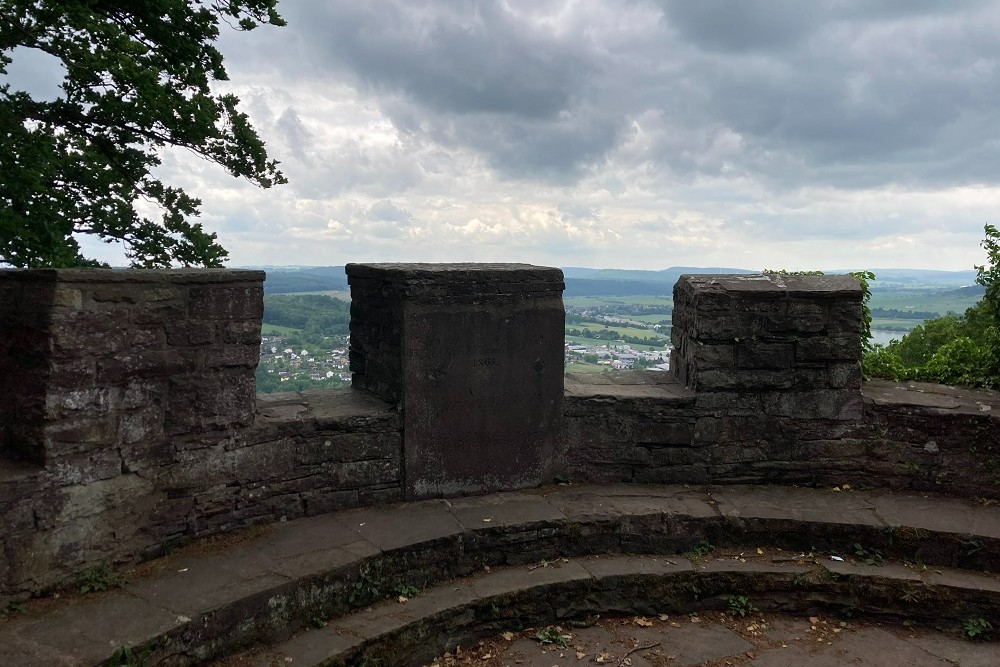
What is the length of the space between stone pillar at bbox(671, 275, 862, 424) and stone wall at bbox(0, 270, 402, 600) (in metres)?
2.28

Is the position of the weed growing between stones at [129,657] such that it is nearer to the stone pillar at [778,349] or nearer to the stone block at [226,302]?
the stone block at [226,302]

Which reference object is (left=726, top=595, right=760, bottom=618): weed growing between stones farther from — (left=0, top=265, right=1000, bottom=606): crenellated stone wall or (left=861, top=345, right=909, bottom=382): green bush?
(left=861, top=345, right=909, bottom=382): green bush

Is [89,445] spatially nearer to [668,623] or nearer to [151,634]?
[151,634]

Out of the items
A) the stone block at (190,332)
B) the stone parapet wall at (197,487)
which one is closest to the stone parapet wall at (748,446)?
the stone parapet wall at (197,487)

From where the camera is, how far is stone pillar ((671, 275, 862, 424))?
4641 mm

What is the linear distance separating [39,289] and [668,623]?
3.69 metres

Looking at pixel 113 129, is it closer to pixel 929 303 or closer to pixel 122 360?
pixel 122 360

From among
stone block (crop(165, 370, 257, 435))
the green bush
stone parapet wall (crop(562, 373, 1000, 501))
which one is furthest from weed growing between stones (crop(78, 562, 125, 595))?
the green bush

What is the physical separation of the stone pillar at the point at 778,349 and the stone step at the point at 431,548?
610 mm

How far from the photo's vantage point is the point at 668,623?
3811 mm

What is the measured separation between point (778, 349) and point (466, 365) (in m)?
2.21

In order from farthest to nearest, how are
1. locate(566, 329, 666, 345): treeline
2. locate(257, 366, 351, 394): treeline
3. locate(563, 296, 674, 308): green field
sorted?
1. locate(563, 296, 674, 308): green field
2. locate(566, 329, 666, 345): treeline
3. locate(257, 366, 351, 394): treeline

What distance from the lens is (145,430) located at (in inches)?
134

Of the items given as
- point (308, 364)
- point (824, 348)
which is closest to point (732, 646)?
point (824, 348)
